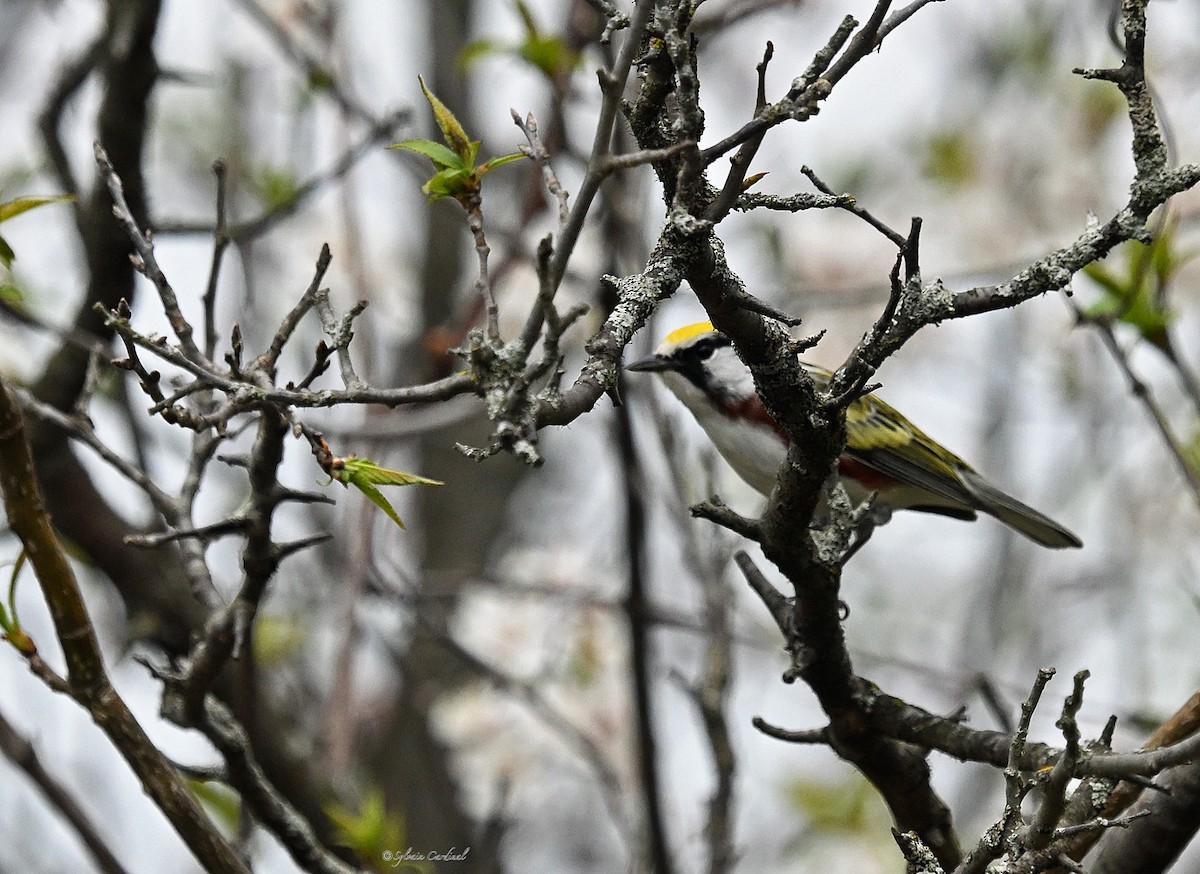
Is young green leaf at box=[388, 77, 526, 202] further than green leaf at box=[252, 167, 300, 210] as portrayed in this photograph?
No

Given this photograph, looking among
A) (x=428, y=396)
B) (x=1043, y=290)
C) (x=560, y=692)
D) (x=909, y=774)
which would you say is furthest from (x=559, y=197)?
(x=560, y=692)

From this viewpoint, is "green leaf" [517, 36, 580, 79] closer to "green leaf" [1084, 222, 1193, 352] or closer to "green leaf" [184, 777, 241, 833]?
"green leaf" [1084, 222, 1193, 352]

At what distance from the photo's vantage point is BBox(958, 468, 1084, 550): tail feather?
419cm

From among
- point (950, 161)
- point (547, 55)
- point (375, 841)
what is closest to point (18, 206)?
point (375, 841)

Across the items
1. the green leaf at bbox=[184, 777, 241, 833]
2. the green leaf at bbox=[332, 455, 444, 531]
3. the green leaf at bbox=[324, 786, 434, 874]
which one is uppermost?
A: the green leaf at bbox=[184, 777, 241, 833]

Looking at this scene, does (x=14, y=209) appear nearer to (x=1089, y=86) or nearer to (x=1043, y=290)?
(x=1043, y=290)

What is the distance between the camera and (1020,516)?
4234 millimetres

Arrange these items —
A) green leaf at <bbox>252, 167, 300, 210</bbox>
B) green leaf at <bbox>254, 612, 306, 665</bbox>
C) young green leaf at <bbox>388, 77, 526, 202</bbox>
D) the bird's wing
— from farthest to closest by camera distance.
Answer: green leaf at <bbox>254, 612, 306, 665</bbox> → green leaf at <bbox>252, 167, 300, 210</bbox> → the bird's wing → young green leaf at <bbox>388, 77, 526, 202</bbox>

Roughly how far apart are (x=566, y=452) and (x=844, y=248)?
2796 mm

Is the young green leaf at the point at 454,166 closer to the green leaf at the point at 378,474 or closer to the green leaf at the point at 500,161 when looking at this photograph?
the green leaf at the point at 500,161

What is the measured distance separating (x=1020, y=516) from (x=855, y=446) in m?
0.64

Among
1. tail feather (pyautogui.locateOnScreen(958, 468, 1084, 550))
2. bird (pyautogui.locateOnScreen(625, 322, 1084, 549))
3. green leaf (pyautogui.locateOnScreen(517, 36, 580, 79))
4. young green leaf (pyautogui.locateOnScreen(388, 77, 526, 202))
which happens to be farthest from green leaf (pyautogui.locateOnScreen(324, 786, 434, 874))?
green leaf (pyautogui.locateOnScreen(517, 36, 580, 79))

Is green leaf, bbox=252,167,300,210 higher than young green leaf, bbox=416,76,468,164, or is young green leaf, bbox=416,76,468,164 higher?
green leaf, bbox=252,167,300,210

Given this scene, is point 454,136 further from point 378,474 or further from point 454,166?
point 378,474
